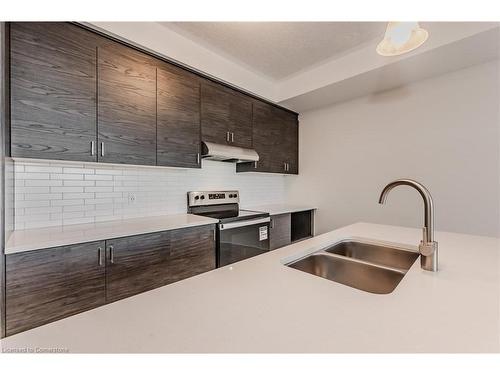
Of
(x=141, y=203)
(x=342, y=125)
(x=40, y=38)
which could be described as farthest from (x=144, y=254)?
(x=342, y=125)

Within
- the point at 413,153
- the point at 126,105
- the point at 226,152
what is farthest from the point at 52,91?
the point at 413,153

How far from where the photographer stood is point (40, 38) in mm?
1369

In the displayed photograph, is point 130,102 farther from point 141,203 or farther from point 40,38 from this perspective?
point 141,203

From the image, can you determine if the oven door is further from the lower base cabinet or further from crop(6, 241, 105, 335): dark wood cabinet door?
crop(6, 241, 105, 335): dark wood cabinet door

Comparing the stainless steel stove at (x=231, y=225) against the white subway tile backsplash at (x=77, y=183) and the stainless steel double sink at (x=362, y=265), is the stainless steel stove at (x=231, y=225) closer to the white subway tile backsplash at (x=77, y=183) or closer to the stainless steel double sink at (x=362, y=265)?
the white subway tile backsplash at (x=77, y=183)

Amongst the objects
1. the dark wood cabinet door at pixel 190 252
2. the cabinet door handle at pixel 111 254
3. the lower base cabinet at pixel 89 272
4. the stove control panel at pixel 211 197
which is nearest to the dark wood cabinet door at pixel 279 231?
the stove control panel at pixel 211 197

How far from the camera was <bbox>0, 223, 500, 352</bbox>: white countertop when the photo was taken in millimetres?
442

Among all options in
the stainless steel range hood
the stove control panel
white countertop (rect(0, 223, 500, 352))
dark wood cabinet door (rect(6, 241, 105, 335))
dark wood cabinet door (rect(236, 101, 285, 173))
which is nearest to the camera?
white countertop (rect(0, 223, 500, 352))

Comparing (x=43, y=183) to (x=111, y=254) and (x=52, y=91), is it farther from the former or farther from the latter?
(x=111, y=254)

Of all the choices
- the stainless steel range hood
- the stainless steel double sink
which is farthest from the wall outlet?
the stainless steel double sink

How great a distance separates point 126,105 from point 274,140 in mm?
1855

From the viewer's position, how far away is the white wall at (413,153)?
2002mm

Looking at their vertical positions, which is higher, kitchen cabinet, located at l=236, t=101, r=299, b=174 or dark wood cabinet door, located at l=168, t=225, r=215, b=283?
kitchen cabinet, located at l=236, t=101, r=299, b=174
